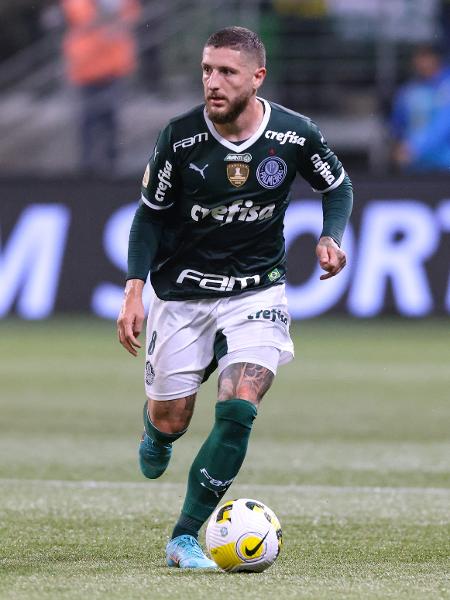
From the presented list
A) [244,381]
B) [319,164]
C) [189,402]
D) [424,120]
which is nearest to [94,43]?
[424,120]

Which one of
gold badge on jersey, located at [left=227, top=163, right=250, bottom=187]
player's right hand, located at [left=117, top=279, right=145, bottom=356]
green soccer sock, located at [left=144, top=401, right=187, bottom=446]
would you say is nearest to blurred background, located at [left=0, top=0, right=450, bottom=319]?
green soccer sock, located at [left=144, top=401, right=187, bottom=446]

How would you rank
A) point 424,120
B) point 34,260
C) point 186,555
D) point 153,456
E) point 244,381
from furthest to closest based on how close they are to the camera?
point 424,120 → point 34,260 → point 153,456 → point 244,381 → point 186,555

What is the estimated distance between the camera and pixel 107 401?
1124 centimetres

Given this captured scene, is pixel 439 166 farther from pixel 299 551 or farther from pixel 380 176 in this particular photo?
pixel 299 551

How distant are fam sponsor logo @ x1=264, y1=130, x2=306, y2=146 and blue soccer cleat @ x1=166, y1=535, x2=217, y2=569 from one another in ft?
5.48

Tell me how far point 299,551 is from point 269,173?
62.0 inches

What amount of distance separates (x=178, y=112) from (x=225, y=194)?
13.8 m

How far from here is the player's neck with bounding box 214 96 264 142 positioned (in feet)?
18.7

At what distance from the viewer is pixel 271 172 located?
19.0 feet

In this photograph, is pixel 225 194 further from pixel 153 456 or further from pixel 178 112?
pixel 178 112

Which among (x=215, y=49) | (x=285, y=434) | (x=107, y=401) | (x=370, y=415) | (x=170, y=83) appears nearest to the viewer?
(x=215, y=49)

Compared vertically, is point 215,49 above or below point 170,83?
above

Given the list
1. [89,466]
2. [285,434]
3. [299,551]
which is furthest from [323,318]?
[299,551]

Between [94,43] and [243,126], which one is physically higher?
[243,126]
